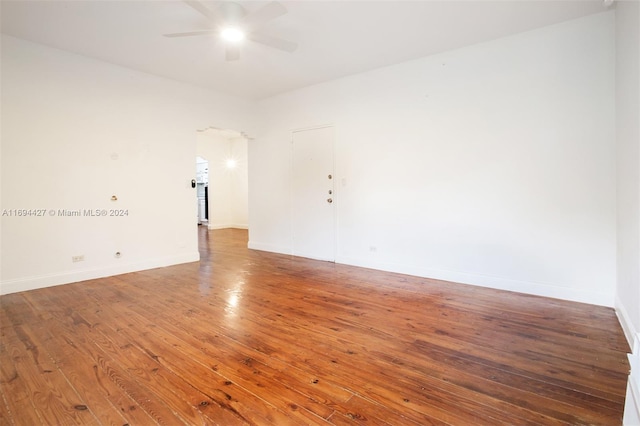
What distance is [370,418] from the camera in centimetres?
155

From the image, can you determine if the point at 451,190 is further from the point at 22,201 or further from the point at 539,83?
the point at 22,201

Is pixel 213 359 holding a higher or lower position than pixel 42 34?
lower

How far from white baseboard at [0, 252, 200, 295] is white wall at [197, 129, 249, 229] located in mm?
4557

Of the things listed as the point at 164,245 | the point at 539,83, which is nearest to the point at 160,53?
the point at 164,245

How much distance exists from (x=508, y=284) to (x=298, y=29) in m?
3.68

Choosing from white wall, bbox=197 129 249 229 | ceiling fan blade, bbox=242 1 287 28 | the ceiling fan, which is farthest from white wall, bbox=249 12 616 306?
white wall, bbox=197 129 249 229

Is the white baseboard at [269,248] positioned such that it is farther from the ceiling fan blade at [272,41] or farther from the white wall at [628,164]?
the white wall at [628,164]

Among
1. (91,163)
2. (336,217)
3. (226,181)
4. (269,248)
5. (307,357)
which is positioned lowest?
(307,357)

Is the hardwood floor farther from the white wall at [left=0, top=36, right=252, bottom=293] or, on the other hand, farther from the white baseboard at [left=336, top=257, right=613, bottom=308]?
the white wall at [left=0, top=36, right=252, bottom=293]

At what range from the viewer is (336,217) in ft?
16.6

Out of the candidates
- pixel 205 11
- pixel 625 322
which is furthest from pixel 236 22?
pixel 625 322

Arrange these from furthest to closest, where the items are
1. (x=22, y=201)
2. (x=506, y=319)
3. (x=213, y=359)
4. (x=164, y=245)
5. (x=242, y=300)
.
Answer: (x=164, y=245), (x=22, y=201), (x=242, y=300), (x=506, y=319), (x=213, y=359)

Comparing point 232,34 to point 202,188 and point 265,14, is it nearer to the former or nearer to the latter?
point 265,14

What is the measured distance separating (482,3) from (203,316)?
3.89m
